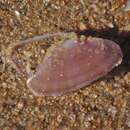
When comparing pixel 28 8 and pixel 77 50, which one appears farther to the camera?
pixel 28 8

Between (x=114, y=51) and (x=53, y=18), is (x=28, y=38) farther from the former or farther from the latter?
(x=114, y=51)

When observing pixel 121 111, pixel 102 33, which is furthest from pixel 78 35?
pixel 121 111

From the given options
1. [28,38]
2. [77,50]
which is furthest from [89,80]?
[28,38]

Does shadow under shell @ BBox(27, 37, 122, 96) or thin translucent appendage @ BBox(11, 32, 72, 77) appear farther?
thin translucent appendage @ BBox(11, 32, 72, 77)

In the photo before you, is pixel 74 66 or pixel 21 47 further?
pixel 21 47

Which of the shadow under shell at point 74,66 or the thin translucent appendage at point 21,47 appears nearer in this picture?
the shadow under shell at point 74,66

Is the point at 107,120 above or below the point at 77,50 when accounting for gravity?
below
